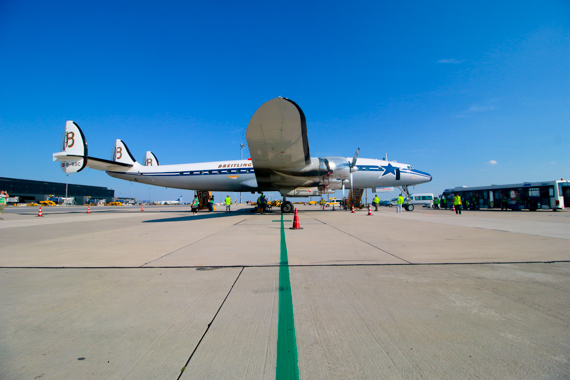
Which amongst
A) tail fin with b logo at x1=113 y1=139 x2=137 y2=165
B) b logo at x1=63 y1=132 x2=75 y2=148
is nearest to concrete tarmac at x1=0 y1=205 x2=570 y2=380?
b logo at x1=63 y1=132 x2=75 y2=148

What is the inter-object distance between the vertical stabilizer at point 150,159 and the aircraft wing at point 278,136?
51.9 ft

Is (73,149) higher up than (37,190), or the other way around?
(37,190)

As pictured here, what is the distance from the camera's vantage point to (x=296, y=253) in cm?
575

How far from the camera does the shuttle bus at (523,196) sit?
890 inches

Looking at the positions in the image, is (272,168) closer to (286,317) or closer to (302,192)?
(302,192)

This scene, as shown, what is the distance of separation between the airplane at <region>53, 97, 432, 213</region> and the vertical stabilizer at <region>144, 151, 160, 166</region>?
0.31ft

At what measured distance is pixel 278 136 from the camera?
12.2m

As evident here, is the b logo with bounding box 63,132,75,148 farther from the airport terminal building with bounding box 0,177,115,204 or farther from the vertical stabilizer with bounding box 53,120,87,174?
the airport terminal building with bounding box 0,177,115,204

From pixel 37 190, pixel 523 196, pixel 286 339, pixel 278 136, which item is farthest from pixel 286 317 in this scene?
pixel 37 190

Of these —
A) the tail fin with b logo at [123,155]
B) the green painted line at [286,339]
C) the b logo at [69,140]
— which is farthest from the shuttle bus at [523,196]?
the b logo at [69,140]

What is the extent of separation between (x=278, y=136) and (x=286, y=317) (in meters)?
10.2

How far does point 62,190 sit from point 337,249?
105m

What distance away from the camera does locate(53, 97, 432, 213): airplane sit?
1156cm

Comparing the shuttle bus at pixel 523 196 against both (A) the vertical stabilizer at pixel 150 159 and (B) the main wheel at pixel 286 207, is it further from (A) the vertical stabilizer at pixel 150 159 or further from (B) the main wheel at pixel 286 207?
(A) the vertical stabilizer at pixel 150 159
